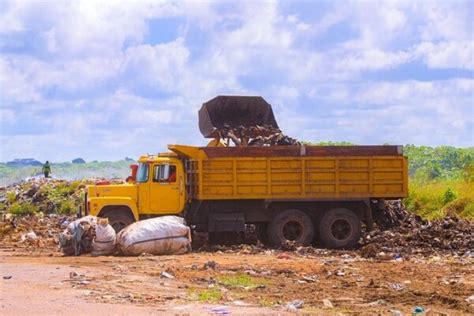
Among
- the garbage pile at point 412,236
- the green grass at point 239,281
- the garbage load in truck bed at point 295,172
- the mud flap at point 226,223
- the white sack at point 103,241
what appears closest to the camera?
the green grass at point 239,281

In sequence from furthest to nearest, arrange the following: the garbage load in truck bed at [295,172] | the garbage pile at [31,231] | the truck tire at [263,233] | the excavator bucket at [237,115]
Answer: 1. the garbage pile at [31,231]
2. the excavator bucket at [237,115]
3. the truck tire at [263,233]
4. the garbage load in truck bed at [295,172]

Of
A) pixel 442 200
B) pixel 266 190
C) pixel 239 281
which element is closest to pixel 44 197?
pixel 442 200

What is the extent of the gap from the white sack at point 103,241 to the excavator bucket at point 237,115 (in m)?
4.81

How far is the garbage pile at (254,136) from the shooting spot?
20531 mm

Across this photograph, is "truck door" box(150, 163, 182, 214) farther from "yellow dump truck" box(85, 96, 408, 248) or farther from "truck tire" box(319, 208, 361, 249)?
"truck tire" box(319, 208, 361, 249)

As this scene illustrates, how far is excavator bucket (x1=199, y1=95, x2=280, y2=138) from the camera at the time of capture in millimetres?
20984

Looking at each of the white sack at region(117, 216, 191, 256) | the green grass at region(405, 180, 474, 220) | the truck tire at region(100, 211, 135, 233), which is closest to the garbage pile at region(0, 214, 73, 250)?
the truck tire at region(100, 211, 135, 233)

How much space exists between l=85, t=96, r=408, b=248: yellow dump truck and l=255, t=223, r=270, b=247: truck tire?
0.03m

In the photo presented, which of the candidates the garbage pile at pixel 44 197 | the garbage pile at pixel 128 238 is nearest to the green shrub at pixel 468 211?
the garbage pile at pixel 128 238

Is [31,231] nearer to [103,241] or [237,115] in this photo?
[237,115]

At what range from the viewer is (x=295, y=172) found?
1894cm

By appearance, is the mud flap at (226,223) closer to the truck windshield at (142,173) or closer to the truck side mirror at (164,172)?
the truck side mirror at (164,172)

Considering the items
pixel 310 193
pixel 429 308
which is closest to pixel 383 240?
pixel 310 193

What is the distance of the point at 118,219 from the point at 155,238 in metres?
2.32
